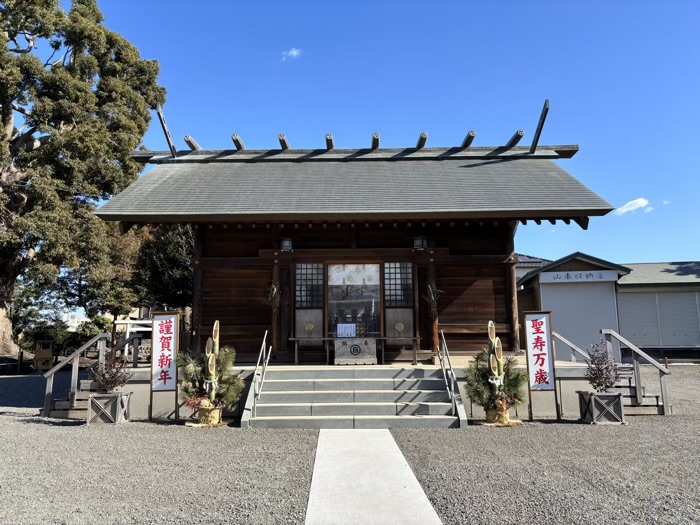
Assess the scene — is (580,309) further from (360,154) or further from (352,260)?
(352,260)

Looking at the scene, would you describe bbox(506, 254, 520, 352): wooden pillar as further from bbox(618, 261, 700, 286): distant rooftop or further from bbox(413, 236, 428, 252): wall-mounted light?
bbox(618, 261, 700, 286): distant rooftop

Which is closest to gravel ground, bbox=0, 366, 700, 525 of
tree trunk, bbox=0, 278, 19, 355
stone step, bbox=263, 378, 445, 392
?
stone step, bbox=263, 378, 445, 392

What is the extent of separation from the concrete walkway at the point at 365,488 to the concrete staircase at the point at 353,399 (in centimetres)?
116

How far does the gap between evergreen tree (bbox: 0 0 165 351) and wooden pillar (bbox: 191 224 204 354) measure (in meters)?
9.22

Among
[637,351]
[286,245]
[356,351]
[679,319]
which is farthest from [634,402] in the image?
[679,319]

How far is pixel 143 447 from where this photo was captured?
596 centimetres

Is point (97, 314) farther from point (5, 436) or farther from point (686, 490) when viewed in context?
point (686, 490)

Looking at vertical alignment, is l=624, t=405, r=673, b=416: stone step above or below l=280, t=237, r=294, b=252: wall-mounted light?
below

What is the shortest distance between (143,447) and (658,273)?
20.5m

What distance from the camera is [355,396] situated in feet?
26.1

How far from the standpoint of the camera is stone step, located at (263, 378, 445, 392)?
823 centimetres

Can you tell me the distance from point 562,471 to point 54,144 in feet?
63.4

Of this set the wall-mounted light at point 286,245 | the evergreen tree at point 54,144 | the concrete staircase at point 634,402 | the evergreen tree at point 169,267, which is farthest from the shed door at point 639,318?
the evergreen tree at point 54,144

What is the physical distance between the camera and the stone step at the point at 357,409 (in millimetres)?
7551
